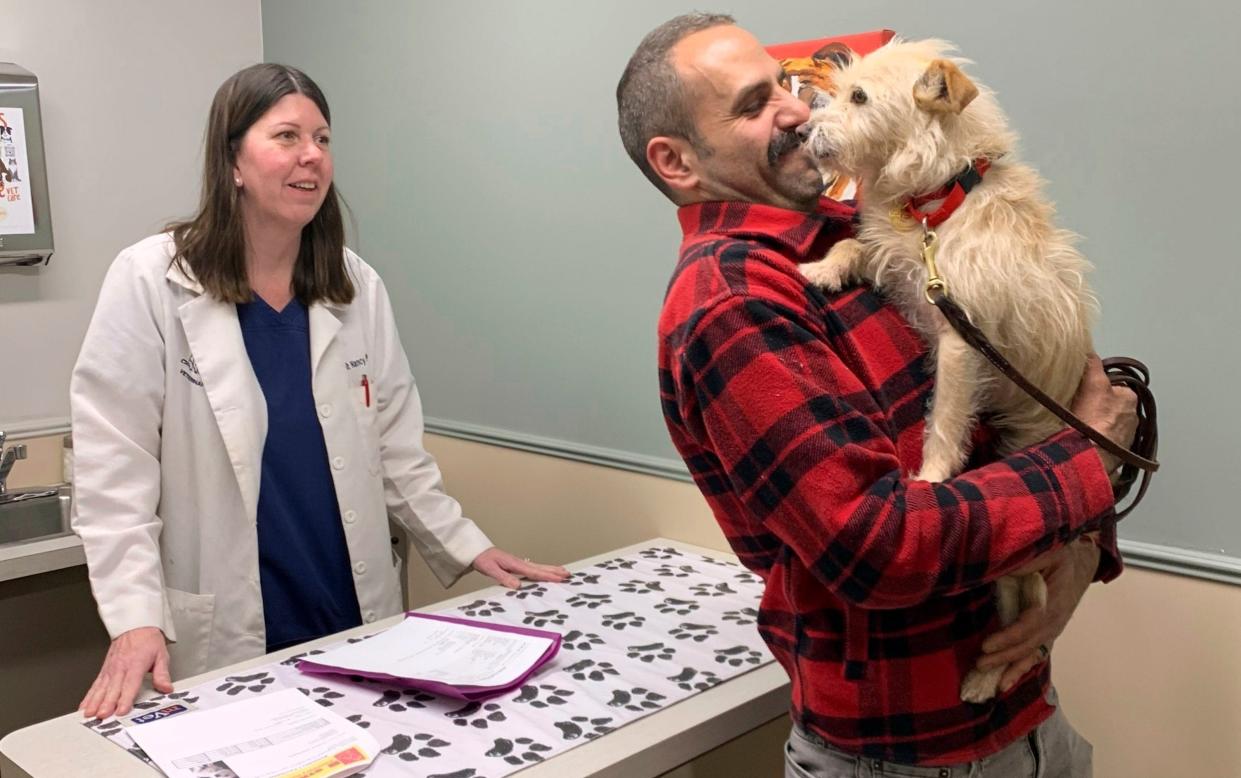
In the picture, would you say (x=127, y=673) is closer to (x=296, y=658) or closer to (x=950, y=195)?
(x=296, y=658)

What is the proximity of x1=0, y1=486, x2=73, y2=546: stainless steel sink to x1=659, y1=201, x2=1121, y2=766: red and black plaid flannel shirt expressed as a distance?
211cm

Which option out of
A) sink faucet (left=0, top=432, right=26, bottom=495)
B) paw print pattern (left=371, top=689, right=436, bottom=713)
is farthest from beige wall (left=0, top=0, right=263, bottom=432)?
paw print pattern (left=371, top=689, right=436, bottom=713)

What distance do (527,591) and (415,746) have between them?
0.64 m

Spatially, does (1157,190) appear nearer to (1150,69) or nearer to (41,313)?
(1150,69)

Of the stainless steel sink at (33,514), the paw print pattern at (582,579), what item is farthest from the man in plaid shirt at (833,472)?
the stainless steel sink at (33,514)

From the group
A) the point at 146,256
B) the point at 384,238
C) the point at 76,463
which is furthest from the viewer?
the point at 384,238

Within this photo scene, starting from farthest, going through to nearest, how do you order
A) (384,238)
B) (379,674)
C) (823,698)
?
(384,238)
(379,674)
(823,698)

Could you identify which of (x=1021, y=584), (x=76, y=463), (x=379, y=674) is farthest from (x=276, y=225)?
(x=1021, y=584)

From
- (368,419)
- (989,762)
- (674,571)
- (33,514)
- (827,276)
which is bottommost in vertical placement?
(33,514)

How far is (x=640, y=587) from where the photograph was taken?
1.99 metres

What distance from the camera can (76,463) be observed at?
173cm

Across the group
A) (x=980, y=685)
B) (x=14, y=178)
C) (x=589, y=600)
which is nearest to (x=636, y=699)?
(x=589, y=600)

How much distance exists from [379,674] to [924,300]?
3.02 feet

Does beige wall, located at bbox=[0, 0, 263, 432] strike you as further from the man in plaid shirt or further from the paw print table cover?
the man in plaid shirt
